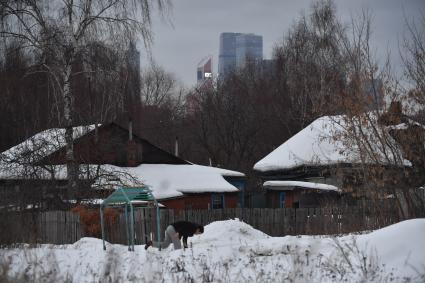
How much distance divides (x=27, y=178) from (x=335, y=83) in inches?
428

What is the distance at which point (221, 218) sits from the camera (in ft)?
72.0

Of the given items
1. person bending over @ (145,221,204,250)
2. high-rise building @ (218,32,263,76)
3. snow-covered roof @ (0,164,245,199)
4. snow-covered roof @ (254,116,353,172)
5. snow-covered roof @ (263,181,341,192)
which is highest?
high-rise building @ (218,32,263,76)

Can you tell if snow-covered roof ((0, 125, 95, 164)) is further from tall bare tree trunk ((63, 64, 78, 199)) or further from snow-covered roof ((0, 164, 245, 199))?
tall bare tree trunk ((63, 64, 78, 199))

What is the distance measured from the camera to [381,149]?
51.5 ft

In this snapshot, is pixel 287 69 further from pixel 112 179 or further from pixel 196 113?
pixel 112 179

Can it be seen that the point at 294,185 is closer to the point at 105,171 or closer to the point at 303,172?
the point at 303,172

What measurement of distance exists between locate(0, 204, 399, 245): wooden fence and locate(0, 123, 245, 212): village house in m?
1.13

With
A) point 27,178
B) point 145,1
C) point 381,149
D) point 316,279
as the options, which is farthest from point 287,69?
point 316,279

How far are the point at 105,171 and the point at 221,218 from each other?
4847 millimetres

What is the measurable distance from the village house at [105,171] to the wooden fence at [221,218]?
113cm

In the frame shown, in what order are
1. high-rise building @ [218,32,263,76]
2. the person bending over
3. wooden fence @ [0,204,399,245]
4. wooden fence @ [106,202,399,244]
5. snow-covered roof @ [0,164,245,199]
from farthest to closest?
high-rise building @ [218,32,263,76], snow-covered roof @ [0,164,245,199], wooden fence @ [0,204,399,245], wooden fence @ [106,202,399,244], the person bending over

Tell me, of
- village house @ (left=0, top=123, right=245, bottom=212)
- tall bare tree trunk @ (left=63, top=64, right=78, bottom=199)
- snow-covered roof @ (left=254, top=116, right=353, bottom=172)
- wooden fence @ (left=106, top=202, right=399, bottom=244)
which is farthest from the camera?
snow-covered roof @ (left=254, top=116, right=353, bottom=172)

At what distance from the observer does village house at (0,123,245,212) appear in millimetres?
22359

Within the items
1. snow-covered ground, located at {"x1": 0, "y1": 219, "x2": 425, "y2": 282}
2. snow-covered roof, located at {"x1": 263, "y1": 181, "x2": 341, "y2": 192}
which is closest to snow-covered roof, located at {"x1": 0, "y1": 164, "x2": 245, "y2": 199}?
snow-covered roof, located at {"x1": 263, "y1": 181, "x2": 341, "y2": 192}
